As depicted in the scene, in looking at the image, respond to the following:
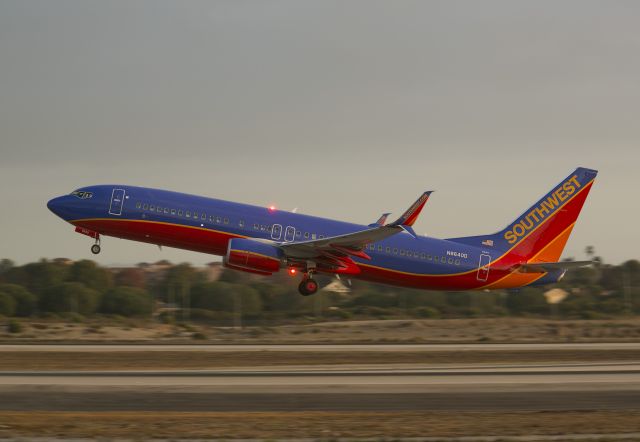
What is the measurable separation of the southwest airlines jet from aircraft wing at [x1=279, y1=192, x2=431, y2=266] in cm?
5

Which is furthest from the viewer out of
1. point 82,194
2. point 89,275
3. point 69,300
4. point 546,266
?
point 89,275

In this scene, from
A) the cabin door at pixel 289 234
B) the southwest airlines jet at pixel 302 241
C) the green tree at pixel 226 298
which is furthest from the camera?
the green tree at pixel 226 298

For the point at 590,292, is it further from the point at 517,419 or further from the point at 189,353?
the point at 517,419

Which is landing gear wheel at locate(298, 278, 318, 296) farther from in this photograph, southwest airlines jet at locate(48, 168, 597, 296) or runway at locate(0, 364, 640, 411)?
runway at locate(0, 364, 640, 411)

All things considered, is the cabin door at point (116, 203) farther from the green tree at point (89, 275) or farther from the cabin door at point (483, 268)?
the green tree at point (89, 275)

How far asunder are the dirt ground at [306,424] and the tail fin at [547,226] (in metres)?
26.9

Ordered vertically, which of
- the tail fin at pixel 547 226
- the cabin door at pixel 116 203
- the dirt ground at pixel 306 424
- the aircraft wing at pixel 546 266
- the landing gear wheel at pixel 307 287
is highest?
the tail fin at pixel 547 226

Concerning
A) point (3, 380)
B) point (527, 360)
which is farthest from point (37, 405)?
point (527, 360)

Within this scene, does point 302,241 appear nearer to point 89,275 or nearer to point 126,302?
point 126,302

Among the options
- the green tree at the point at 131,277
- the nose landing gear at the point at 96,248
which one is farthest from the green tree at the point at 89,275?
the nose landing gear at the point at 96,248

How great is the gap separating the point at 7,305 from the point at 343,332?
114 feet

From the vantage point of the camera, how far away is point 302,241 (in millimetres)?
46781

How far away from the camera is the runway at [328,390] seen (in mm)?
27141


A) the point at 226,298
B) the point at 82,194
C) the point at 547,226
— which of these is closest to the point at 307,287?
the point at 82,194
